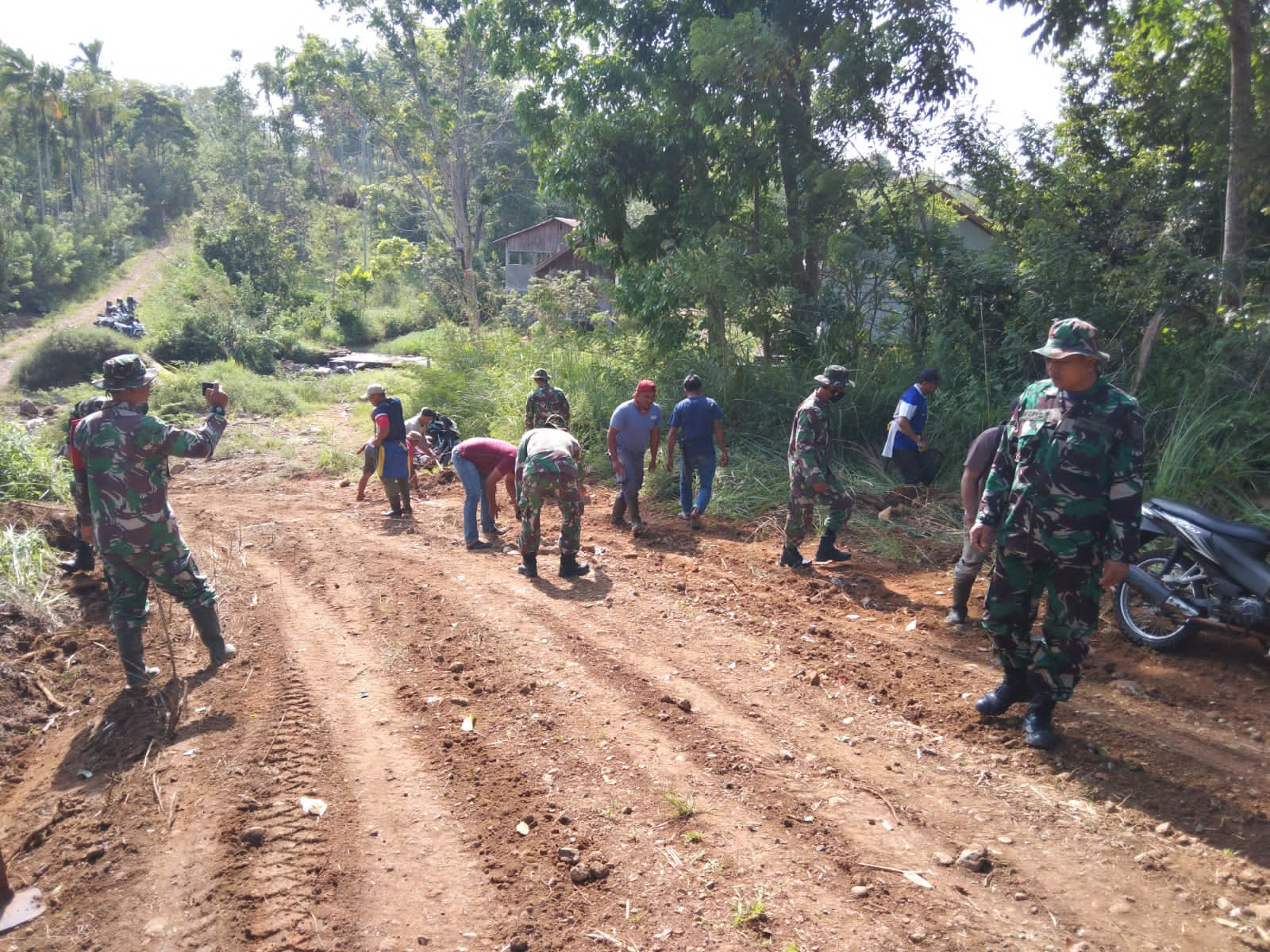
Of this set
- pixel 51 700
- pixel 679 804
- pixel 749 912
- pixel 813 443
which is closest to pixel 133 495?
pixel 51 700

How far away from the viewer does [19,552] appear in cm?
713

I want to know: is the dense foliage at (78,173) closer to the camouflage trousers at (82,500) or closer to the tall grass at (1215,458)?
the camouflage trousers at (82,500)

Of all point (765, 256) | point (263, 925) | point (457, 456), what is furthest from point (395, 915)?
point (765, 256)

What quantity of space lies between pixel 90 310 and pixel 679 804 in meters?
41.2

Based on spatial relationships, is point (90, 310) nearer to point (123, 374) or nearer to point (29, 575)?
point (29, 575)

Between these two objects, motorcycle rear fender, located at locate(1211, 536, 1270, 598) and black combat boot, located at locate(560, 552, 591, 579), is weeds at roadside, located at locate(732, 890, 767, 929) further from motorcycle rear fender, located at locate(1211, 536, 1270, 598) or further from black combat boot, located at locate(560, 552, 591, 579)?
black combat boot, located at locate(560, 552, 591, 579)

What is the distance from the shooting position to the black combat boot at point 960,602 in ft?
19.2

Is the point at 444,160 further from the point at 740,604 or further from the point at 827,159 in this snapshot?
the point at 740,604

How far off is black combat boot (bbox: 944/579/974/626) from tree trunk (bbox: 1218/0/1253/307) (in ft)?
15.1

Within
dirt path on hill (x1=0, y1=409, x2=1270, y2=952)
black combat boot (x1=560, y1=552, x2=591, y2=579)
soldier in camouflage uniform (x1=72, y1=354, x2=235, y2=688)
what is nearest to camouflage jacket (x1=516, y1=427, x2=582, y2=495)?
black combat boot (x1=560, y1=552, x2=591, y2=579)

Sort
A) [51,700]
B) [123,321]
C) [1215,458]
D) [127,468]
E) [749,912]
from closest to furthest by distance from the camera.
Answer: [749,912]
[127,468]
[51,700]
[1215,458]
[123,321]

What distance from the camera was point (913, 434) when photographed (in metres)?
8.86

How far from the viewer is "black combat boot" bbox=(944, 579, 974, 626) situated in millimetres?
5844

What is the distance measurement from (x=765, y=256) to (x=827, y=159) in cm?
152
